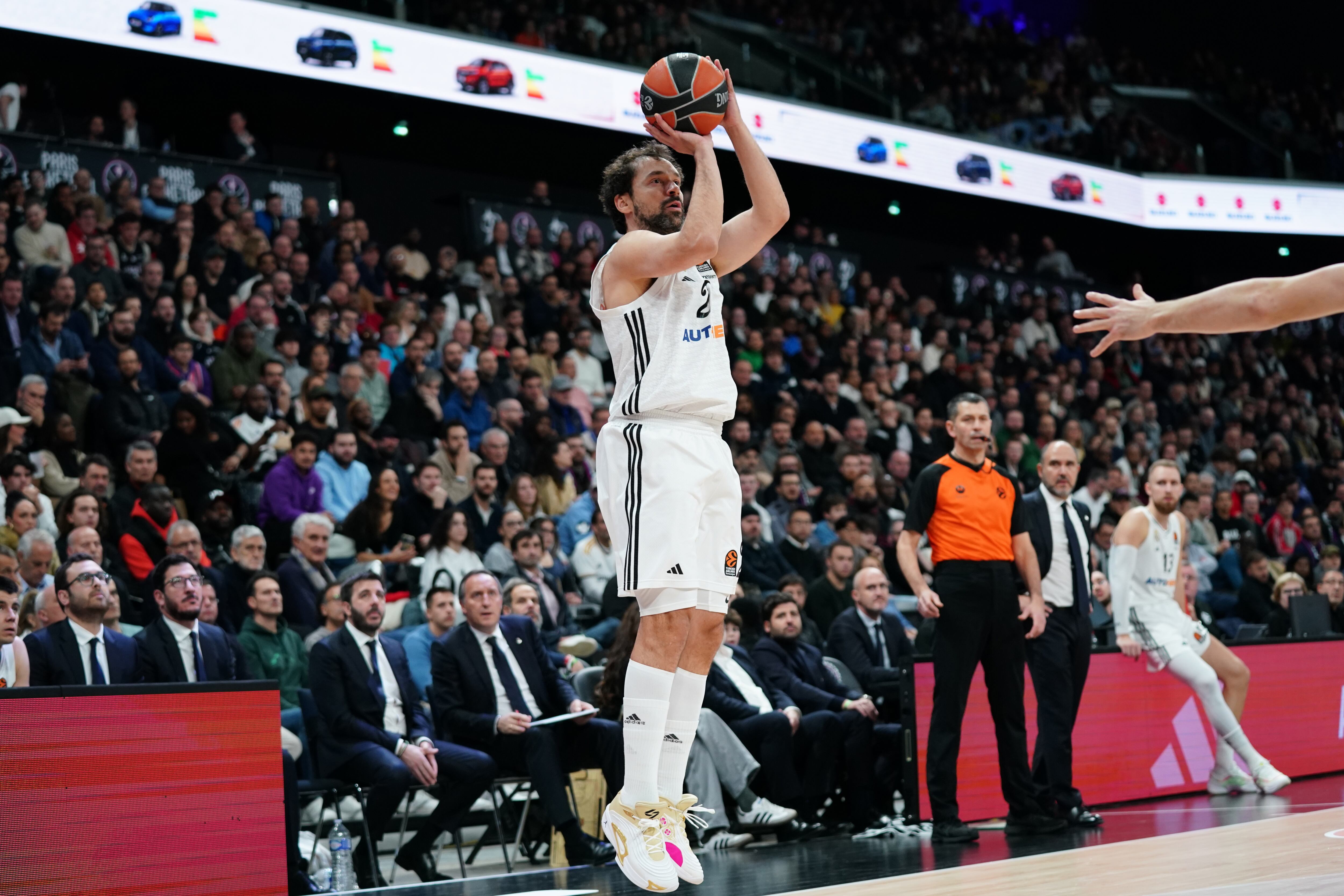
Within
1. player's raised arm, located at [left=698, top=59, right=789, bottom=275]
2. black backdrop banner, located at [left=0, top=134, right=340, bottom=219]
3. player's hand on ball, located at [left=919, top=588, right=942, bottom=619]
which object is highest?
black backdrop banner, located at [left=0, top=134, right=340, bottom=219]

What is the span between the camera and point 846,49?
20.6 m

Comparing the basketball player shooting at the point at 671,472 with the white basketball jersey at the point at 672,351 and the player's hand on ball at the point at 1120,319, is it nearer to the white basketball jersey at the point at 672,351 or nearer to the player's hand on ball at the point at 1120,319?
the white basketball jersey at the point at 672,351

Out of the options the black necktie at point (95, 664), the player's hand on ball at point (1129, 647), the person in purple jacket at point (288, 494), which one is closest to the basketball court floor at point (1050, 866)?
the player's hand on ball at point (1129, 647)

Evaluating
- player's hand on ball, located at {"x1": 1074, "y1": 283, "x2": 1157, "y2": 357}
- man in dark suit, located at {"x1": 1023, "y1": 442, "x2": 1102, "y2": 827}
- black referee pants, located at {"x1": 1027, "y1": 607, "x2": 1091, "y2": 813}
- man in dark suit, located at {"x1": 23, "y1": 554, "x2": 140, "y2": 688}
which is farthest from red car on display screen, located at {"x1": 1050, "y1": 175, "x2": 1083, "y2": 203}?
player's hand on ball, located at {"x1": 1074, "y1": 283, "x2": 1157, "y2": 357}

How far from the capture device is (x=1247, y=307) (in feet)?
11.2

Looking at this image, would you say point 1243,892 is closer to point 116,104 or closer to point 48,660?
point 48,660

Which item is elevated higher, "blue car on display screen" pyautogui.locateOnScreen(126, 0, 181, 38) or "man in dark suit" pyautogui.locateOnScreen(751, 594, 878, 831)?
"blue car on display screen" pyautogui.locateOnScreen(126, 0, 181, 38)

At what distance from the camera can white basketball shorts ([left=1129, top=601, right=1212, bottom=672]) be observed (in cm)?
893

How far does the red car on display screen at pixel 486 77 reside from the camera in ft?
50.3

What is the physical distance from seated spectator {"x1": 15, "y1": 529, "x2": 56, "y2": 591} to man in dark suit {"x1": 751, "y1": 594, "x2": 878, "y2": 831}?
423 cm

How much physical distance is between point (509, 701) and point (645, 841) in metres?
3.73

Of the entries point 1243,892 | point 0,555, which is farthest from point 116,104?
point 1243,892

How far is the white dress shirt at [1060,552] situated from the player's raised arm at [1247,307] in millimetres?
4404

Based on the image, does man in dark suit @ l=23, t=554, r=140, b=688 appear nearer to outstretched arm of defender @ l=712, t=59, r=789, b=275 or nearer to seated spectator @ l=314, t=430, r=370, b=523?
seated spectator @ l=314, t=430, r=370, b=523
